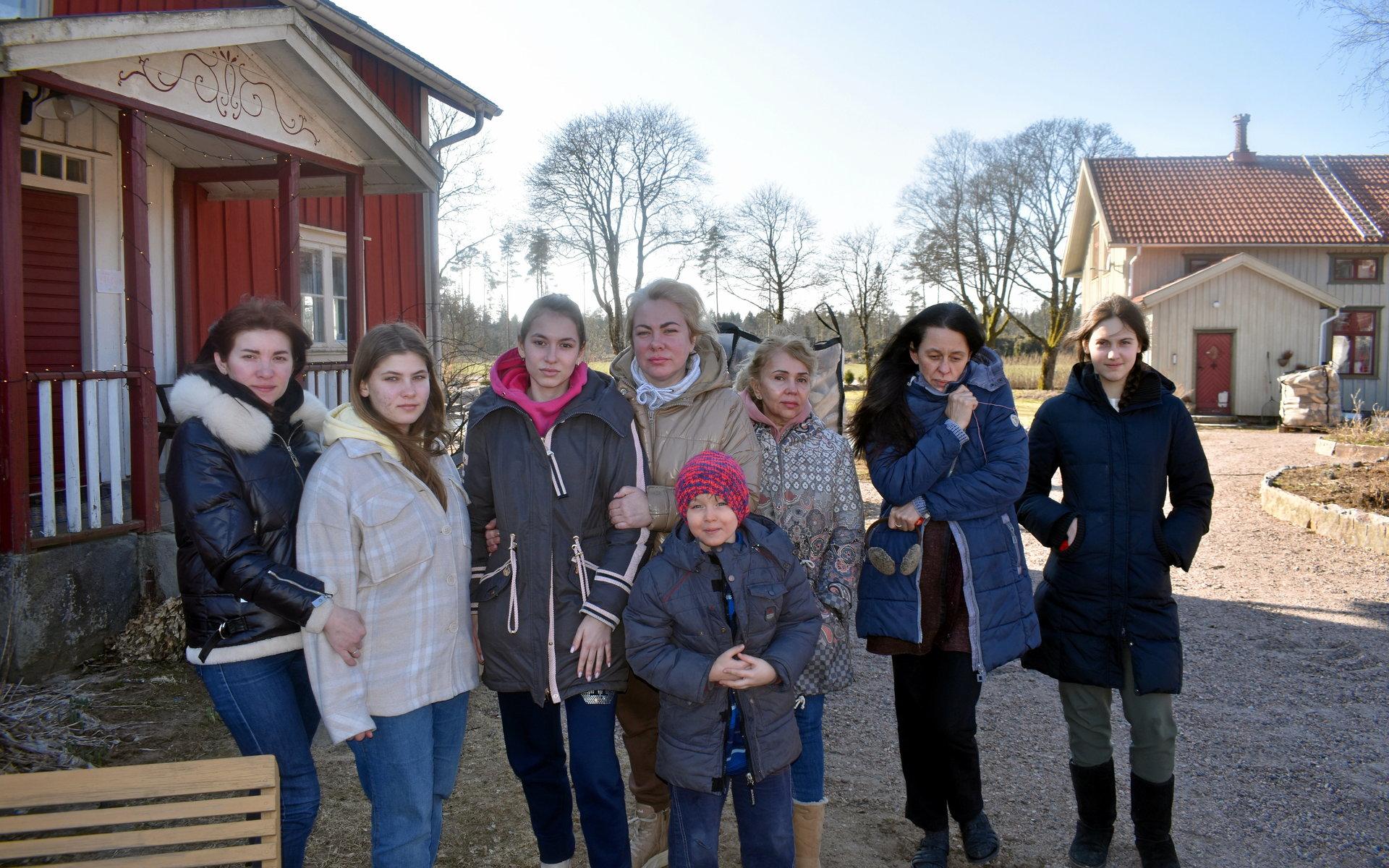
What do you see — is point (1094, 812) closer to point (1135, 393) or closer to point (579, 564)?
point (1135, 393)

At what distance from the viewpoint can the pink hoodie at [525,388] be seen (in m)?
2.84

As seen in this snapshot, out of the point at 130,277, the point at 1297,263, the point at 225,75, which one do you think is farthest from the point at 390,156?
the point at 1297,263

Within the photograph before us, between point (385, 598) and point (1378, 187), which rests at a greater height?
point (1378, 187)

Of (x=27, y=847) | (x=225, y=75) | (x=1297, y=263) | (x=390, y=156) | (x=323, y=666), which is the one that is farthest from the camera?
(x=1297, y=263)

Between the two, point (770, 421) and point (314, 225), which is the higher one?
point (314, 225)

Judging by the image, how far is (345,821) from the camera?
378cm

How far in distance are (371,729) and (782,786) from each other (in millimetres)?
1185

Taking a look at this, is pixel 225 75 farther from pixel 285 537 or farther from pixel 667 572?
pixel 667 572

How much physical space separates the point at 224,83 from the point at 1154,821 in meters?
7.10

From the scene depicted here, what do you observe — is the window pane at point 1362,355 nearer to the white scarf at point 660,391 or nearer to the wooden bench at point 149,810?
the white scarf at point 660,391

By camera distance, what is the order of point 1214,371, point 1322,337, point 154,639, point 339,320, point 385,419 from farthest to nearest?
point 1214,371 → point 1322,337 → point 339,320 → point 154,639 → point 385,419

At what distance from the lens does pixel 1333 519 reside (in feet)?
30.3

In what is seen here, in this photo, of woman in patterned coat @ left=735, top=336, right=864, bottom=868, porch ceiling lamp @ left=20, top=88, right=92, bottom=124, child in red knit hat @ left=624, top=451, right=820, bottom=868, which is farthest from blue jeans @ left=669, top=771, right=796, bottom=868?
porch ceiling lamp @ left=20, top=88, right=92, bottom=124

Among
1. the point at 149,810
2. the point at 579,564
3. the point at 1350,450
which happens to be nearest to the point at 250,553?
the point at 149,810
